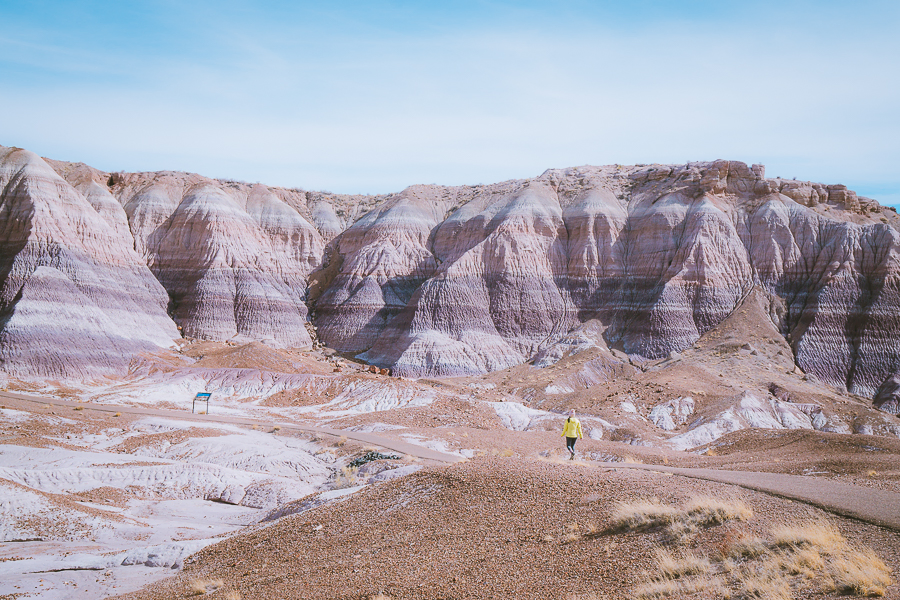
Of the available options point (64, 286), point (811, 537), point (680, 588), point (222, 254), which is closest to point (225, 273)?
point (222, 254)

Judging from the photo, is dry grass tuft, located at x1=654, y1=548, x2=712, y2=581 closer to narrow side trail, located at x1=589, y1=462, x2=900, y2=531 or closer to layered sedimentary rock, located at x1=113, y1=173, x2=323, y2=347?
narrow side trail, located at x1=589, y1=462, x2=900, y2=531

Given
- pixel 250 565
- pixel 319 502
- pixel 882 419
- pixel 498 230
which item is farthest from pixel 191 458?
pixel 498 230

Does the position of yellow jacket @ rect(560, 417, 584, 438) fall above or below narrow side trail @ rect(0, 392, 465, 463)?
above

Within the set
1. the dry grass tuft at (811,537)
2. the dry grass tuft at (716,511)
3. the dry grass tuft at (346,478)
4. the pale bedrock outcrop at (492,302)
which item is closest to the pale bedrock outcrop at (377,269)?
the pale bedrock outcrop at (492,302)

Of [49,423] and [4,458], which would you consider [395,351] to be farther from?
[4,458]

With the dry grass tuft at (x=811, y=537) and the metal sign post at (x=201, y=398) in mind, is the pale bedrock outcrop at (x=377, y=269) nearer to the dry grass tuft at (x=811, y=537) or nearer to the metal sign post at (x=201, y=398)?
the metal sign post at (x=201, y=398)

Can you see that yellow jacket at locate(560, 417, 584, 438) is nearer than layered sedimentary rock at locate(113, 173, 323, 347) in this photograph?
Yes

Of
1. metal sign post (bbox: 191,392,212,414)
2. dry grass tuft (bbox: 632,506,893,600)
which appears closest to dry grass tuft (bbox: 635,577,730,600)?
dry grass tuft (bbox: 632,506,893,600)
